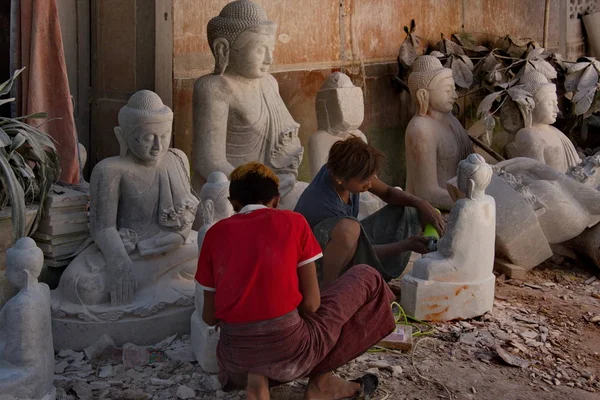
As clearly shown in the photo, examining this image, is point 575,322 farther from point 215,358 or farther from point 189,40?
point 189,40

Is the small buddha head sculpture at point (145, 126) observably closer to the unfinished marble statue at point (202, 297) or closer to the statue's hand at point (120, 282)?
the unfinished marble statue at point (202, 297)

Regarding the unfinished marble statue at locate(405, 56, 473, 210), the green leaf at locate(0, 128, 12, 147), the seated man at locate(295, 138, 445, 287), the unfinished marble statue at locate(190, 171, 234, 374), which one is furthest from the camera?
the unfinished marble statue at locate(405, 56, 473, 210)

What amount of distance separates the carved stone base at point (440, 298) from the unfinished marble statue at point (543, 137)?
7.47ft

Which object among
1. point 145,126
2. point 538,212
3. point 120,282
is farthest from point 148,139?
point 538,212

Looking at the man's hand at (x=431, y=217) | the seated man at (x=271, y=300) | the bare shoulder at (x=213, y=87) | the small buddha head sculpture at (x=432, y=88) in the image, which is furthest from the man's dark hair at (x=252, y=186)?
the small buddha head sculpture at (x=432, y=88)

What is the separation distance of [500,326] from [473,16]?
517 cm

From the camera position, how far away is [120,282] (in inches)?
183

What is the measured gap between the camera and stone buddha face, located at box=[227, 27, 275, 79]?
18.8 feet

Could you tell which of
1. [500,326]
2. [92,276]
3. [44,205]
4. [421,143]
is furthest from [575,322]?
[44,205]

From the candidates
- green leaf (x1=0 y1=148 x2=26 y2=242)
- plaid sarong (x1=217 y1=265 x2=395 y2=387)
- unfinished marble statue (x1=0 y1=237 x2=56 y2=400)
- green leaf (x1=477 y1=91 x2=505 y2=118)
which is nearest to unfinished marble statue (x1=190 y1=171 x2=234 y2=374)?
plaid sarong (x1=217 y1=265 x2=395 y2=387)

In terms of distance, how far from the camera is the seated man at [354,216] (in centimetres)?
471

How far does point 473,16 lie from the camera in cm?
947

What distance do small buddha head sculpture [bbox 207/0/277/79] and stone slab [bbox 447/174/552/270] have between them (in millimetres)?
1567

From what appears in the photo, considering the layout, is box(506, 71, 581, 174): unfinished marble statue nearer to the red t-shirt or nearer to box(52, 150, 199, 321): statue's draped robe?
box(52, 150, 199, 321): statue's draped robe
